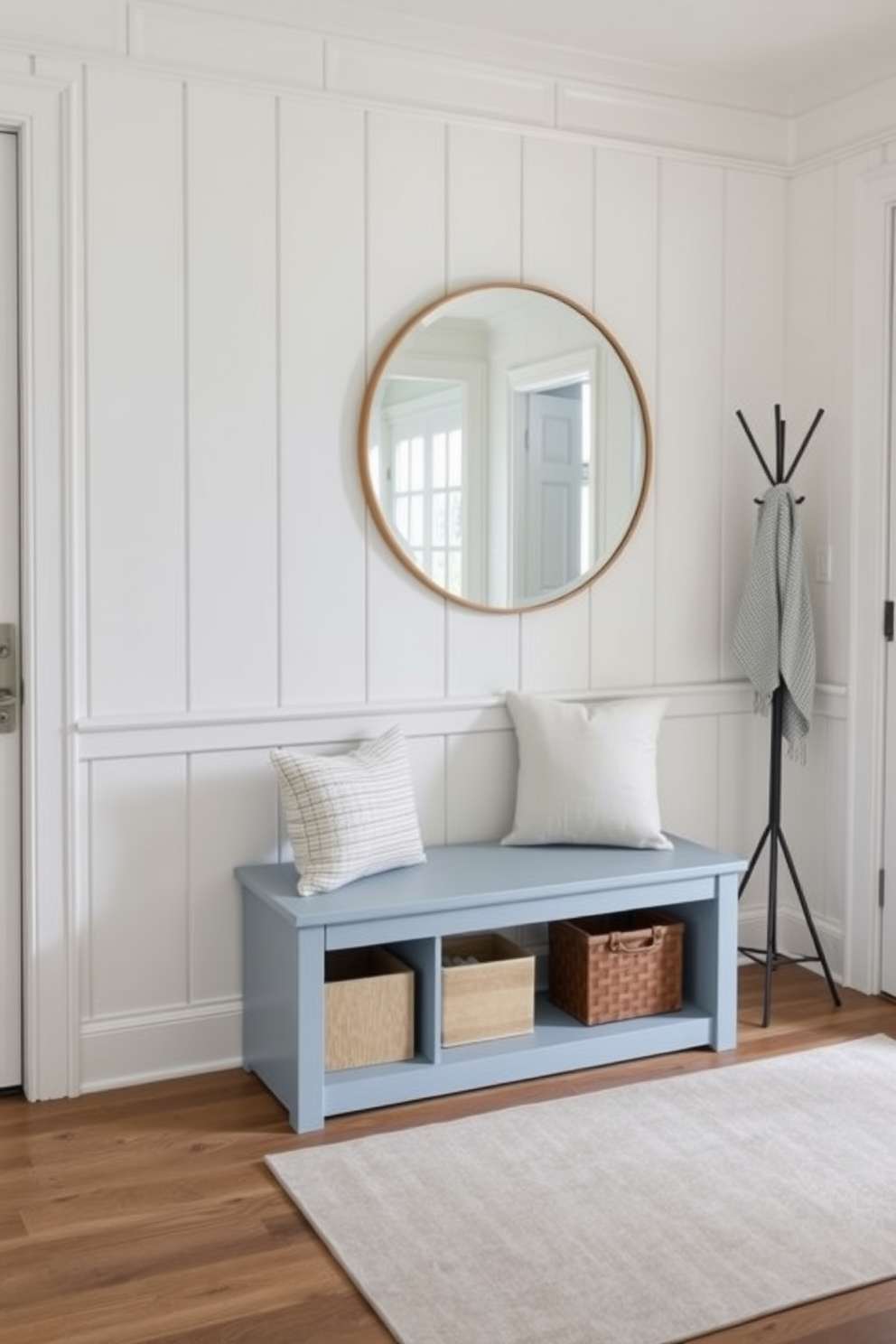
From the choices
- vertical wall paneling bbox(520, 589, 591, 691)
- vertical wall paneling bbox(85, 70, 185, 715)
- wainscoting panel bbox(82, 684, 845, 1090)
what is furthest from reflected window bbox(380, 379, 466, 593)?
vertical wall paneling bbox(85, 70, 185, 715)

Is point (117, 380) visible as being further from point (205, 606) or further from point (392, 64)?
point (392, 64)

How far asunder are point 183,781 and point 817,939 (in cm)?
178

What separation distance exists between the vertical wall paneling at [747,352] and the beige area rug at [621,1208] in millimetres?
1421

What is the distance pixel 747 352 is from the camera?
13.2 feet

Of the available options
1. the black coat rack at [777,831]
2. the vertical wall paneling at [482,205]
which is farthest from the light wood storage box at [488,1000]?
the vertical wall paneling at [482,205]

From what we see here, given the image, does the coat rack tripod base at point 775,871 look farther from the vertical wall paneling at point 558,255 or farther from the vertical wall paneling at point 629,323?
the vertical wall paneling at point 558,255

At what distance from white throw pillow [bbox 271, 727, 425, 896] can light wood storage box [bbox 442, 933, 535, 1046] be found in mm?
307

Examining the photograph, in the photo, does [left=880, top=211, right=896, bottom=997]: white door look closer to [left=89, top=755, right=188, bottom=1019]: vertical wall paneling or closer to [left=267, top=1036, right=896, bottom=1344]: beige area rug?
[left=267, top=1036, right=896, bottom=1344]: beige area rug

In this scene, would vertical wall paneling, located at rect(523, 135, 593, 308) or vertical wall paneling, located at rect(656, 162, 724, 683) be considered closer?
vertical wall paneling, located at rect(523, 135, 593, 308)

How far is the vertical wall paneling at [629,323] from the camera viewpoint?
3783mm

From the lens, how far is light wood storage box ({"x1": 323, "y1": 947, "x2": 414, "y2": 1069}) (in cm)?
309

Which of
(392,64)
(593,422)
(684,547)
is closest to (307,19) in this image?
(392,64)

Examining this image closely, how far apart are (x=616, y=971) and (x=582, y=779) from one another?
487 millimetres

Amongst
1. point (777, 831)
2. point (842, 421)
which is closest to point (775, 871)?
point (777, 831)
